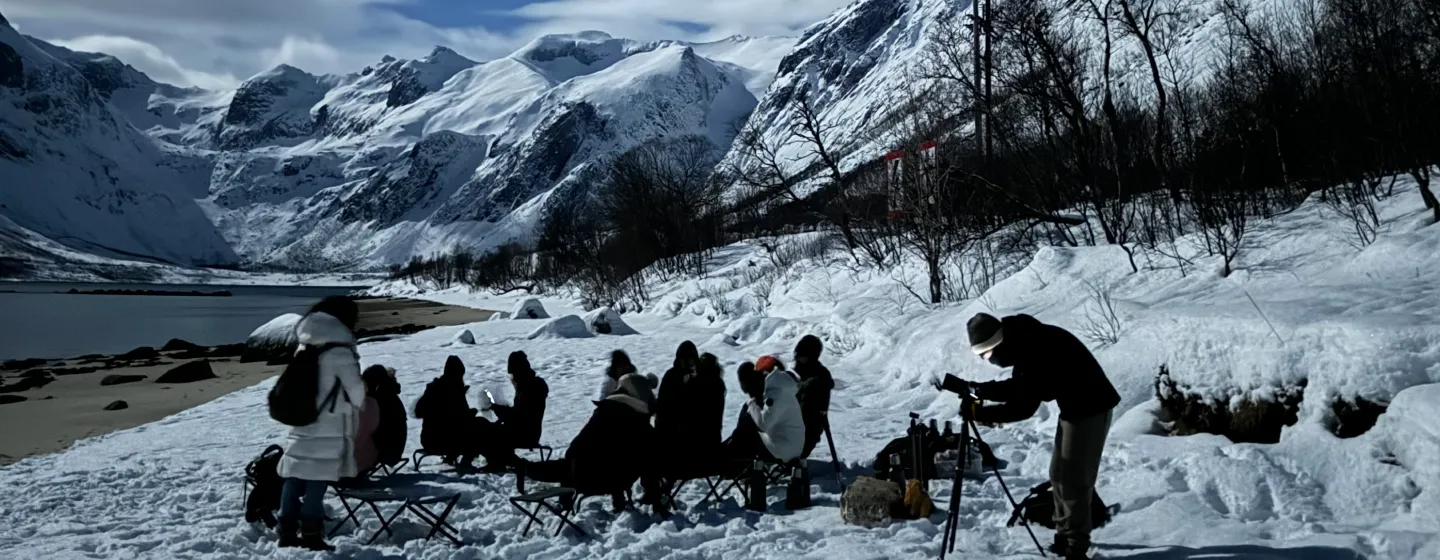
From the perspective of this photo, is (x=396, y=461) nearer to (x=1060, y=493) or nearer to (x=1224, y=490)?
(x=1060, y=493)

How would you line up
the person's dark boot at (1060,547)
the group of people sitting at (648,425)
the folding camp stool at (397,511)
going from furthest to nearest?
the group of people sitting at (648,425), the folding camp stool at (397,511), the person's dark boot at (1060,547)

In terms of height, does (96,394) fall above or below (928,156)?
below

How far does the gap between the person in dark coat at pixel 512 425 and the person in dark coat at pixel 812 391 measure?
248 cm

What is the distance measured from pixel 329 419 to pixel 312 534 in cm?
89

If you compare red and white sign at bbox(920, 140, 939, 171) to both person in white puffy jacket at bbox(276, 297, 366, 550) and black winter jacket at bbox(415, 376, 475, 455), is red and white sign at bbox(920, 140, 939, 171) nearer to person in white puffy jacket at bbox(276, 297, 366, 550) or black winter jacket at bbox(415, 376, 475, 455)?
black winter jacket at bbox(415, 376, 475, 455)

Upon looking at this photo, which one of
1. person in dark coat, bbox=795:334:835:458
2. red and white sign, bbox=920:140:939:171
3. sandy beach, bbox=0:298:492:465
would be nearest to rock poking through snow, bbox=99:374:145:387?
sandy beach, bbox=0:298:492:465

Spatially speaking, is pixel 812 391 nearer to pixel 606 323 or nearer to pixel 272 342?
pixel 606 323

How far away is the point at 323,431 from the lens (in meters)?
6.13

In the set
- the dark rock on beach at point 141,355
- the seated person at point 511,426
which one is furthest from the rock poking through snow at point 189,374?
the seated person at point 511,426

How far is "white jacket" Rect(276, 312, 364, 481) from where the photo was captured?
601 centimetres

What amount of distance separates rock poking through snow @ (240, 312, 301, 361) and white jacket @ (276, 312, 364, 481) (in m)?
21.5

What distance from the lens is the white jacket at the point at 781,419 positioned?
7.67 meters

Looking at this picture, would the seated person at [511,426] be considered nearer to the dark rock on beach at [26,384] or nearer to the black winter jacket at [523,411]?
the black winter jacket at [523,411]

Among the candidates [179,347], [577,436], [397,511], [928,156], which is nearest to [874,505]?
[577,436]
